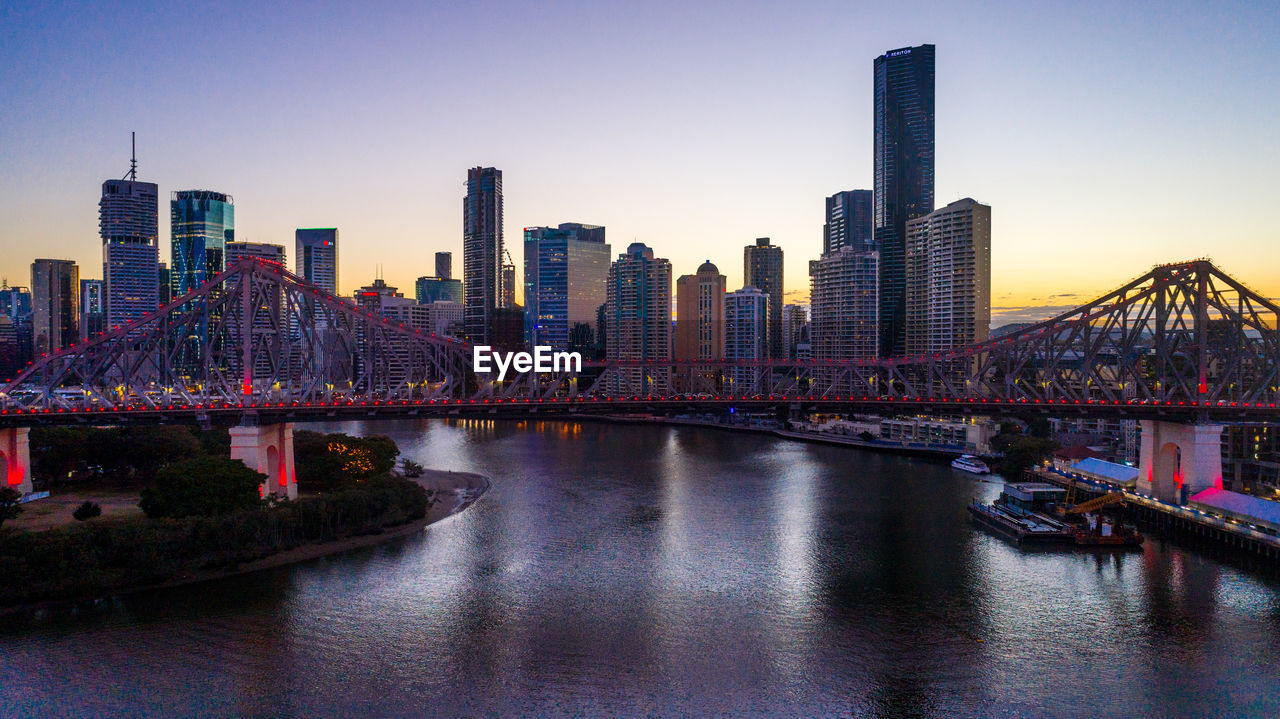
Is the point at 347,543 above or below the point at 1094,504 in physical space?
below

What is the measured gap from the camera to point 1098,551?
3862cm

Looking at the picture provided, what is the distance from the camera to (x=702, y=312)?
506 ft

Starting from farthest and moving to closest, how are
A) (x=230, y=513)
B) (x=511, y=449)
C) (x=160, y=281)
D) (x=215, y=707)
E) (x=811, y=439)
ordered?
(x=160, y=281)
(x=811, y=439)
(x=511, y=449)
(x=230, y=513)
(x=215, y=707)

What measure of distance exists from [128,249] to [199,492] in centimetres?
17350

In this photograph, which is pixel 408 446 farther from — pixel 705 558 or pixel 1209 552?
pixel 1209 552

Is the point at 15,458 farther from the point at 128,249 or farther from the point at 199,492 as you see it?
the point at 128,249

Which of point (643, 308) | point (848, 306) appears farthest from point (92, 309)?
point (848, 306)

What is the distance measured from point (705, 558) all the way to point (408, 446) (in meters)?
51.0

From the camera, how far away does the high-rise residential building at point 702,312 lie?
15300 centimetres

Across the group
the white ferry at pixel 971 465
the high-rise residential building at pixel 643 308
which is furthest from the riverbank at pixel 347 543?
the high-rise residential building at pixel 643 308

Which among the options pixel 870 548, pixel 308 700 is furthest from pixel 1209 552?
pixel 308 700

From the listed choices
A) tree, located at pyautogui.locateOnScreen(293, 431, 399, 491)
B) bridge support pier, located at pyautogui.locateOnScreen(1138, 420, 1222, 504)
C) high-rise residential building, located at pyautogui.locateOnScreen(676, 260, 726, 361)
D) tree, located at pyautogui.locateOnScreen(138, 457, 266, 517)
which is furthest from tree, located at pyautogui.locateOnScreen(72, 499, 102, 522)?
high-rise residential building, located at pyautogui.locateOnScreen(676, 260, 726, 361)

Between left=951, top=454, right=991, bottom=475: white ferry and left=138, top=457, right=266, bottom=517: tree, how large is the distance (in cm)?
4951

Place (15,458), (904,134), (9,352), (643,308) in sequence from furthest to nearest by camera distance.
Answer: (904,134) → (9,352) → (643,308) → (15,458)
